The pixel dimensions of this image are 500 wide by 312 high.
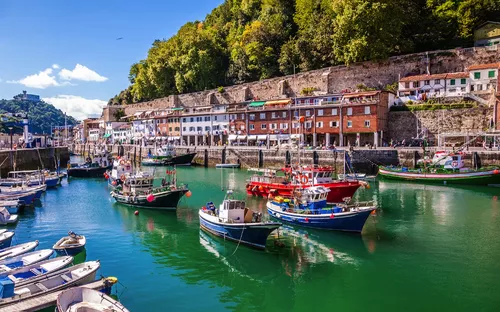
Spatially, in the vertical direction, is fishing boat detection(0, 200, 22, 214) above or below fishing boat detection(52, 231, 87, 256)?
above

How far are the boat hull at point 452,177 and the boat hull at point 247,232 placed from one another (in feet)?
95.9

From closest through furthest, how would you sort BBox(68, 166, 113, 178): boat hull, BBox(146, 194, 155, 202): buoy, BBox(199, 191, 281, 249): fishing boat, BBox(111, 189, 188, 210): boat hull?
BBox(199, 191, 281, 249): fishing boat < BBox(111, 189, 188, 210): boat hull < BBox(146, 194, 155, 202): buoy < BBox(68, 166, 113, 178): boat hull

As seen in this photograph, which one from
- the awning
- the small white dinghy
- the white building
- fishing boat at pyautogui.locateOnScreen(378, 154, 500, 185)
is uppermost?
the white building

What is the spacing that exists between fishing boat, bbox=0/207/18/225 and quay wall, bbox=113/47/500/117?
50.0m

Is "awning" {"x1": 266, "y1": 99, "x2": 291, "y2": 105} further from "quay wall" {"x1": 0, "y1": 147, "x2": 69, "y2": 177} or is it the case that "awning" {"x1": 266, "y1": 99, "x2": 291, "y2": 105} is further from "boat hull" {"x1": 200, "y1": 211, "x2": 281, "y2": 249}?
"boat hull" {"x1": 200, "y1": 211, "x2": 281, "y2": 249}

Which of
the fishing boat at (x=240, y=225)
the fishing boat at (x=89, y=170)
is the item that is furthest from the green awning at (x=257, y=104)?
the fishing boat at (x=240, y=225)

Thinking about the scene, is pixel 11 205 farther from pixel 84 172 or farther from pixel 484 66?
pixel 484 66

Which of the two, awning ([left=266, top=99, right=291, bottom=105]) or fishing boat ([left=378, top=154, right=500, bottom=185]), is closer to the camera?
fishing boat ([left=378, top=154, right=500, bottom=185])

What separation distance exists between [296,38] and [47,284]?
68.9 meters

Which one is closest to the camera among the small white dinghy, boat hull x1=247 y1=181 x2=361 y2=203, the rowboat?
the small white dinghy

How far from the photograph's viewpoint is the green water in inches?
610

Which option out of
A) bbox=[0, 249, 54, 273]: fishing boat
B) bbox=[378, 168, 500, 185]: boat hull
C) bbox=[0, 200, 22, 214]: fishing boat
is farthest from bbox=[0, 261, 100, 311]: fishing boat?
bbox=[378, 168, 500, 185]: boat hull

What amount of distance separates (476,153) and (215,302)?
39630mm

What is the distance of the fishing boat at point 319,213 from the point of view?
23.5 meters
